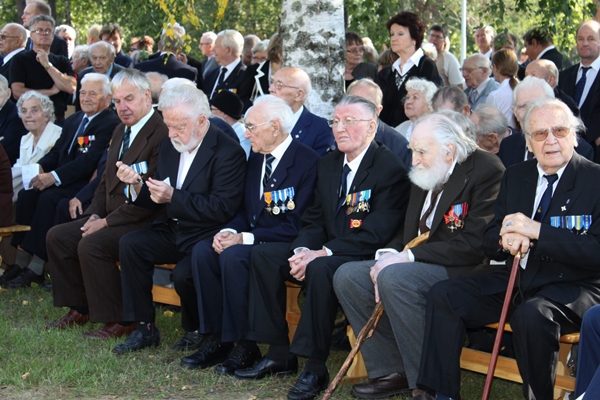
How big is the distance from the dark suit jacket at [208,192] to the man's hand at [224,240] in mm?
245

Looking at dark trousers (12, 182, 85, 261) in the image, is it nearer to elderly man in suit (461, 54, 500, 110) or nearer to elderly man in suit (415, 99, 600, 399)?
elderly man in suit (461, 54, 500, 110)

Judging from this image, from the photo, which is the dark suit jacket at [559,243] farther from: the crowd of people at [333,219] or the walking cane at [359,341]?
the walking cane at [359,341]

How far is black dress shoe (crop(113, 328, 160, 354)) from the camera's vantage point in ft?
20.5

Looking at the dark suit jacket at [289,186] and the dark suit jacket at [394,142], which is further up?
the dark suit jacket at [394,142]

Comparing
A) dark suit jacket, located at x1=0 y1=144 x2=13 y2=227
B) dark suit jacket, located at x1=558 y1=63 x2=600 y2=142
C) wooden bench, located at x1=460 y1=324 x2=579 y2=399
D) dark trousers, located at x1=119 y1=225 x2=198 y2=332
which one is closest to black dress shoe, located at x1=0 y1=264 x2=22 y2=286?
dark suit jacket, located at x1=0 y1=144 x2=13 y2=227

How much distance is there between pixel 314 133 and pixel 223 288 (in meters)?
1.72

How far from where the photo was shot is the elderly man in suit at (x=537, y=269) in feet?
14.8

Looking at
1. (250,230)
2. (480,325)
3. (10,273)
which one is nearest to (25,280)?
(10,273)

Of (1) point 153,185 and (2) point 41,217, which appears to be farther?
(2) point 41,217

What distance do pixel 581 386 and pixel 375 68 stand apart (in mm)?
5945

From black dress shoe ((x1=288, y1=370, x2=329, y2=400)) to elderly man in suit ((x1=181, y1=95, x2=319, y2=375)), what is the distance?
1.96ft

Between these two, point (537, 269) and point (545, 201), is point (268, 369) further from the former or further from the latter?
point (545, 201)

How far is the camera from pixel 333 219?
586 cm

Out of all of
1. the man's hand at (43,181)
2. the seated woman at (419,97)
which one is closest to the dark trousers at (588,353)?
the seated woman at (419,97)
